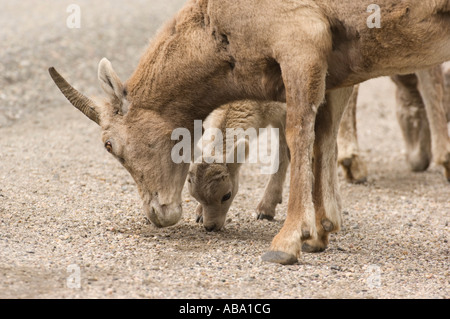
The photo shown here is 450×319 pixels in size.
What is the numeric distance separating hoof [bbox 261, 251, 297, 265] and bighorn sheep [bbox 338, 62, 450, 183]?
516 cm

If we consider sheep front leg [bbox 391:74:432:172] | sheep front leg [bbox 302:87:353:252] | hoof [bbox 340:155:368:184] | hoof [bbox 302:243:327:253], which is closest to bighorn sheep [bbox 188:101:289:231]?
sheep front leg [bbox 302:87:353:252]

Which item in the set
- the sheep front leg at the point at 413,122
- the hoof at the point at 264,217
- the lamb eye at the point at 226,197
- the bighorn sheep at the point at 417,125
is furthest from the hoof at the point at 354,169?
the lamb eye at the point at 226,197

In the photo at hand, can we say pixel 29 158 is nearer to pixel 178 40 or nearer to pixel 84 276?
pixel 178 40

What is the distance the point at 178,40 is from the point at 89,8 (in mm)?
14276

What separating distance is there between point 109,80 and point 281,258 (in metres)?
2.58

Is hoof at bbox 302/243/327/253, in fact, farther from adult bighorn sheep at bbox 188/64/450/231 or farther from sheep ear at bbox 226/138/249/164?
sheep ear at bbox 226/138/249/164

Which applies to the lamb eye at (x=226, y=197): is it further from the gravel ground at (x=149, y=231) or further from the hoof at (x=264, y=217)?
the hoof at (x=264, y=217)

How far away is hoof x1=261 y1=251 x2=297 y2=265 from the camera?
22.3 ft

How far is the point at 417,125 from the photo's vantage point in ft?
42.6

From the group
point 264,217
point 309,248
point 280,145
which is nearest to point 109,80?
point 309,248

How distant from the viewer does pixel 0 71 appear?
15094 mm

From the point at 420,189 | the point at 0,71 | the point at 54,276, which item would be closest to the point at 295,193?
the point at 54,276

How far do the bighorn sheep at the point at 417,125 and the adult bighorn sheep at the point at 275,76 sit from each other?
351 cm

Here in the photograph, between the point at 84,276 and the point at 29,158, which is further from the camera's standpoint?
the point at 29,158
